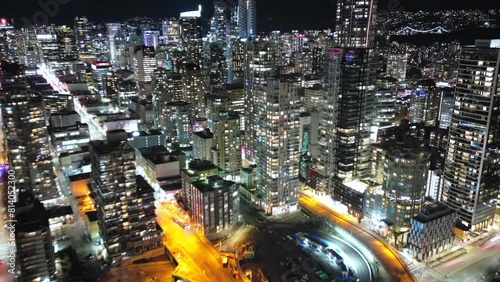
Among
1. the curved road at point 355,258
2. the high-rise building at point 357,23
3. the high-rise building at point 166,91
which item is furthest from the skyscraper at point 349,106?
the high-rise building at point 166,91

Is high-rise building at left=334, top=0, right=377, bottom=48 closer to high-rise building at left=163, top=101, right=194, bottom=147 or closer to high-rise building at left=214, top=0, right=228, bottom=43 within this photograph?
high-rise building at left=163, top=101, right=194, bottom=147

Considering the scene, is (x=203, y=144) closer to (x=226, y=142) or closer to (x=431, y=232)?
(x=226, y=142)

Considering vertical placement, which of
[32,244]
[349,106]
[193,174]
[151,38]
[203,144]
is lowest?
[32,244]

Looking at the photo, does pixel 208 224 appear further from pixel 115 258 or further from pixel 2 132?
pixel 2 132

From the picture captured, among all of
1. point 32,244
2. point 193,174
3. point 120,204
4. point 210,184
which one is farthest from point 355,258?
point 32,244

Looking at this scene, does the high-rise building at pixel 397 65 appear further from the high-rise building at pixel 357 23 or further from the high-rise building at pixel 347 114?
the high-rise building at pixel 347 114

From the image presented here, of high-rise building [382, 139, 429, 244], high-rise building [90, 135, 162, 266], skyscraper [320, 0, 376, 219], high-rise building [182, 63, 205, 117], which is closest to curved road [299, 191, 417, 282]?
high-rise building [382, 139, 429, 244]

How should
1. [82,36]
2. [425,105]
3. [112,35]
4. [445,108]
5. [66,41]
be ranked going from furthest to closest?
1. [112,35]
2. [82,36]
3. [66,41]
4. [425,105]
5. [445,108]
